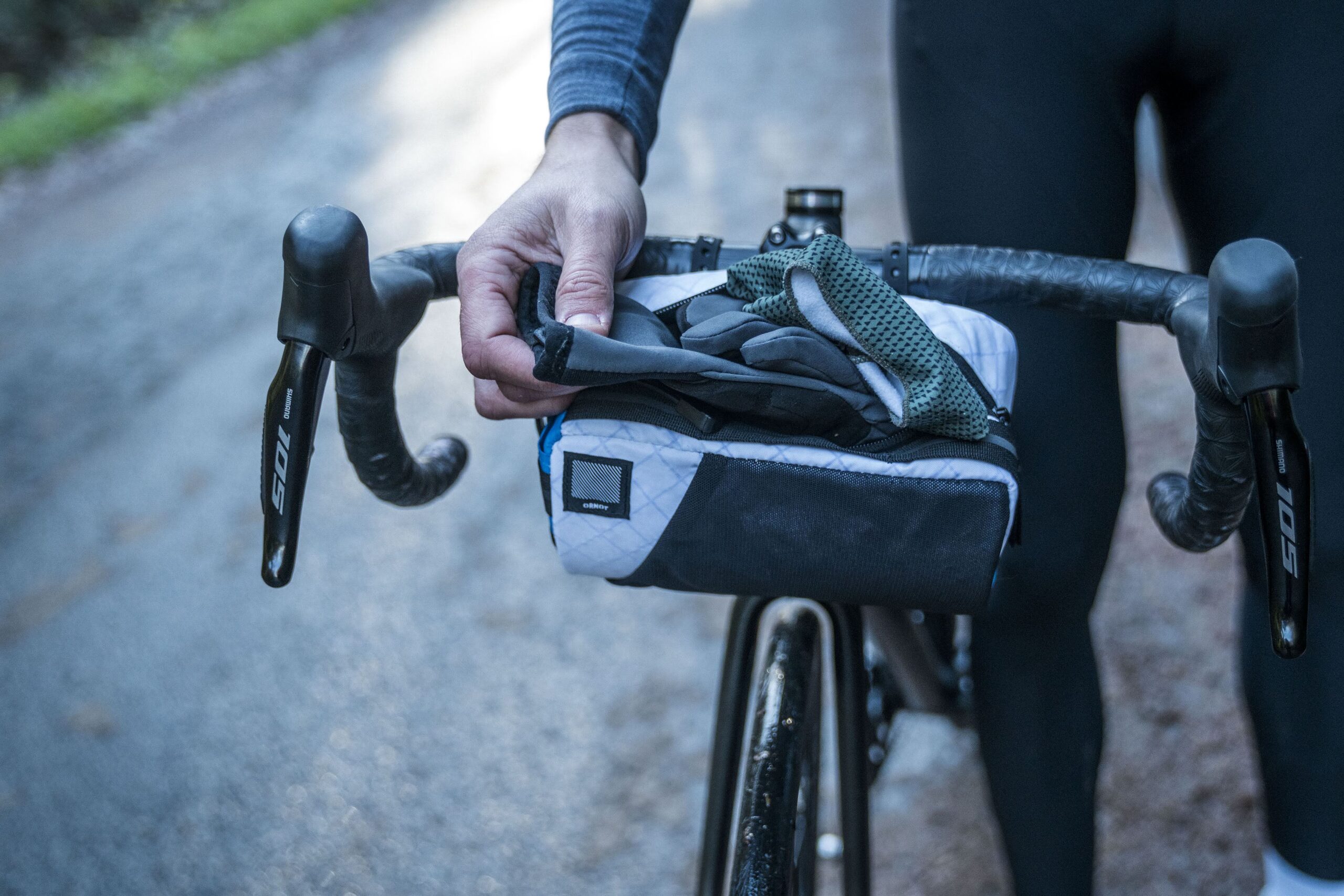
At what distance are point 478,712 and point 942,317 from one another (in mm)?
1584

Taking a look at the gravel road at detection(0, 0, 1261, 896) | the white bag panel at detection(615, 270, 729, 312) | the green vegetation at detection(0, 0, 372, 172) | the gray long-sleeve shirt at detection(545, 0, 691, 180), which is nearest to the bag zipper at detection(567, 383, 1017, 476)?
the white bag panel at detection(615, 270, 729, 312)

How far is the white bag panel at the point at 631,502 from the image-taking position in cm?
73

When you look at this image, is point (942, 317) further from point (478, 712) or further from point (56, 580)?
point (56, 580)

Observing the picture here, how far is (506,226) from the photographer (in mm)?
799

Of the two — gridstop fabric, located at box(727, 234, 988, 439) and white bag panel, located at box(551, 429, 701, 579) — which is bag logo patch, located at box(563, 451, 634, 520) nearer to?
white bag panel, located at box(551, 429, 701, 579)

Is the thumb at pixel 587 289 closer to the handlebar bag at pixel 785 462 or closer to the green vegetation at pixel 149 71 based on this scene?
the handlebar bag at pixel 785 462

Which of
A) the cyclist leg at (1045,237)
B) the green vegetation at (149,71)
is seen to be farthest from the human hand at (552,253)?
the green vegetation at (149,71)

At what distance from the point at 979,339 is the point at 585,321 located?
0.95 ft

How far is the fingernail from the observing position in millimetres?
727

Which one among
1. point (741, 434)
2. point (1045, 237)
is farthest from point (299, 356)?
point (1045, 237)

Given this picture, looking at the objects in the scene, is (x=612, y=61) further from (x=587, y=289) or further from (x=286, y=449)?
(x=286, y=449)

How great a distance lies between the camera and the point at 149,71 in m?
5.67

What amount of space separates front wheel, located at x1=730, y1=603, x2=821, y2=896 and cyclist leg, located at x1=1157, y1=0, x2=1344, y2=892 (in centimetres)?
46

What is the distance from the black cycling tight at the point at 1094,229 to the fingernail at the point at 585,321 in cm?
46
